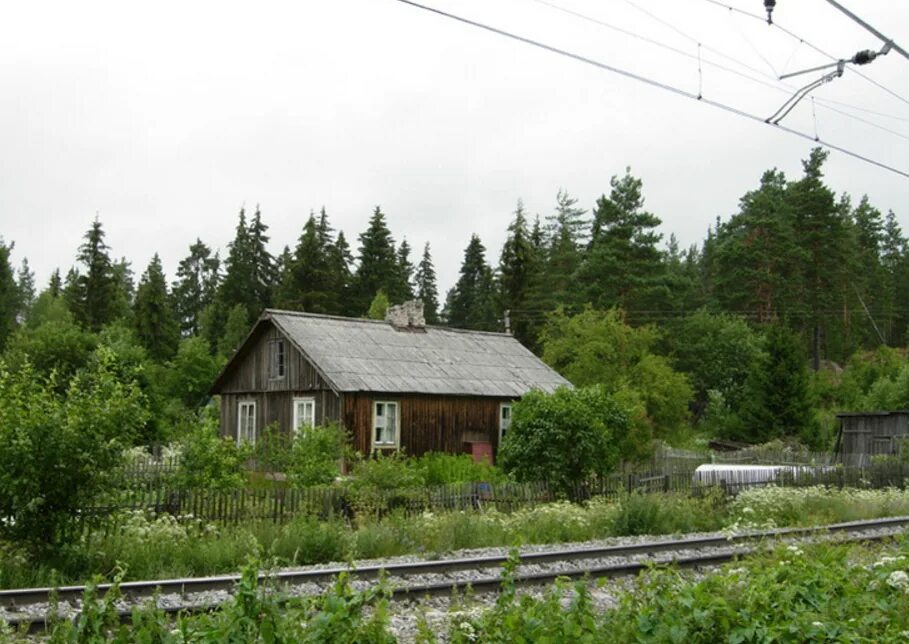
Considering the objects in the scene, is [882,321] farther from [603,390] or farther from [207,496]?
[207,496]

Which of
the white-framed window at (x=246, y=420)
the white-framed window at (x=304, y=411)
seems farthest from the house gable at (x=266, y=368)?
the white-framed window at (x=246, y=420)

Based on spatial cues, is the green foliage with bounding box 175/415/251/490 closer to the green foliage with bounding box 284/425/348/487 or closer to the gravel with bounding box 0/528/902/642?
the green foliage with bounding box 284/425/348/487

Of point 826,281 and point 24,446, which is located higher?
point 826,281

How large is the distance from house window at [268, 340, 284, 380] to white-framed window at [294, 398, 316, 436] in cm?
154

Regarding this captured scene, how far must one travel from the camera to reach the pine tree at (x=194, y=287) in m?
102

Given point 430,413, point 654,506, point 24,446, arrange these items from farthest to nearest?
point 430,413, point 654,506, point 24,446

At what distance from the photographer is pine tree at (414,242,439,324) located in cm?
9850

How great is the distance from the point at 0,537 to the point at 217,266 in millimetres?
97992

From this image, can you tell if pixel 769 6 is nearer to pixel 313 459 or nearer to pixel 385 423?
pixel 313 459

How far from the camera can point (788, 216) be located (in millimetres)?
73938

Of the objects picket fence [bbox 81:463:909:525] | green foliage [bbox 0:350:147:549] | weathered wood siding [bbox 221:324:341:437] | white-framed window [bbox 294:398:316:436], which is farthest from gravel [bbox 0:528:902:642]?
white-framed window [bbox 294:398:316:436]

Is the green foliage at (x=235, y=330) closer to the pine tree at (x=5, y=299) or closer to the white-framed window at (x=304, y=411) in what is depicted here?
the pine tree at (x=5, y=299)

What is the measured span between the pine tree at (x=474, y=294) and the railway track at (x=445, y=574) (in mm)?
69723

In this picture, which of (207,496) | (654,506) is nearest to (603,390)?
(654,506)
